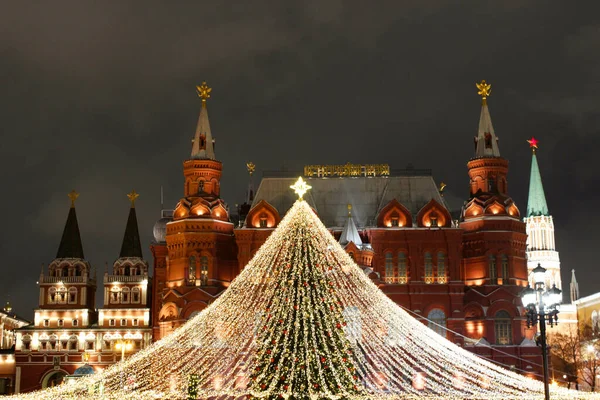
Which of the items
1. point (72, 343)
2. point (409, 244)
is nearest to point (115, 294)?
point (72, 343)

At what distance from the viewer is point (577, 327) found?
3708 inches

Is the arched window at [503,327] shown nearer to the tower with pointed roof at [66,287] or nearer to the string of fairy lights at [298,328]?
the string of fairy lights at [298,328]

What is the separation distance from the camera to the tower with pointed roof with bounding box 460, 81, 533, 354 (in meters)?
66.2

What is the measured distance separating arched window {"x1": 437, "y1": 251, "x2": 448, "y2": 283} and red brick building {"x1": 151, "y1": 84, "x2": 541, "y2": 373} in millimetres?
79

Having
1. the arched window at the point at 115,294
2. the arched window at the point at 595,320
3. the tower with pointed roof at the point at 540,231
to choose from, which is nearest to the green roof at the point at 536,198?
the tower with pointed roof at the point at 540,231

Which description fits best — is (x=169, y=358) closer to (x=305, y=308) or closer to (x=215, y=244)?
(x=305, y=308)

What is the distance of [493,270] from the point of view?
226 feet

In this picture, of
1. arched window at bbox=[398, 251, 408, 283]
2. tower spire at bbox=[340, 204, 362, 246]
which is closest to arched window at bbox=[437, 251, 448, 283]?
arched window at bbox=[398, 251, 408, 283]

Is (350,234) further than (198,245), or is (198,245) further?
(198,245)

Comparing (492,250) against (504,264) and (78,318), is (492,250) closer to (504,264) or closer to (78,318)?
(504,264)

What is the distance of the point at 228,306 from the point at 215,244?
34.8 metres

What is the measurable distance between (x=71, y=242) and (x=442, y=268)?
33.4m

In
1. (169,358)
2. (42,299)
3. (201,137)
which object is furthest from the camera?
(42,299)

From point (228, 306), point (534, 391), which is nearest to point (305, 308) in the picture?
point (228, 306)
